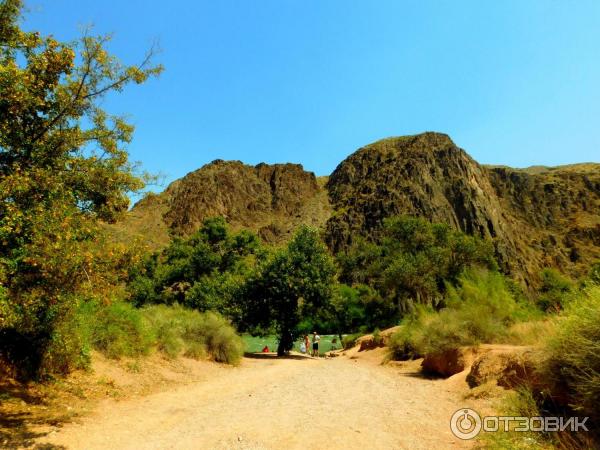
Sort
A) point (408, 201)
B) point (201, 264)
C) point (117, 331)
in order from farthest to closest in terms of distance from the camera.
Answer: point (408, 201) < point (201, 264) < point (117, 331)

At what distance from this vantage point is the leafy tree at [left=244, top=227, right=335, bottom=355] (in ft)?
75.3

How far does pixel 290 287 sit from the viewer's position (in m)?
22.8

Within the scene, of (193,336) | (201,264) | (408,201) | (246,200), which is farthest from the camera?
(246,200)

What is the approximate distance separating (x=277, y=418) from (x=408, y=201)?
120009 millimetres

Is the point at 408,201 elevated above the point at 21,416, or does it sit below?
above

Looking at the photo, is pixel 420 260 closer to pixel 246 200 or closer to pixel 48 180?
pixel 48 180

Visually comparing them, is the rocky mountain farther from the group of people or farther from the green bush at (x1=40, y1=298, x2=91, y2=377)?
the green bush at (x1=40, y1=298, x2=91, y2=377)

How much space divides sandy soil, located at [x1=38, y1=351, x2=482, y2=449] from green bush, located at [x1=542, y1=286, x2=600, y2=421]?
1.71 m

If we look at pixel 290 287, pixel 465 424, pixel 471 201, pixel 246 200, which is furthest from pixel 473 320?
pixel 246 200

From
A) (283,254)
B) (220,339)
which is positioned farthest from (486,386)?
(283,254)

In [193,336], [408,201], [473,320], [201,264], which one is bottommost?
[193,336]

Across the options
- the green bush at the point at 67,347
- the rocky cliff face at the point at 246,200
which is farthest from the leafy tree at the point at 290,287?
the rocky cliff face at the point at 246,200

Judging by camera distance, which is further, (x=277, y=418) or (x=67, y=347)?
(x=67, y=347)

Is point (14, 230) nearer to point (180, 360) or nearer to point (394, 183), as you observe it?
point (180, 360)
